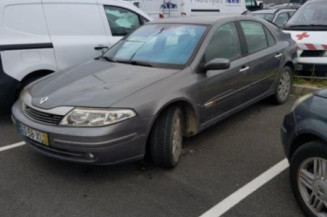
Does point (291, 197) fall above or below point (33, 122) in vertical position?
below

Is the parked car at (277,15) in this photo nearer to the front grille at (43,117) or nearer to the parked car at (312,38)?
the parked car at (312,38)

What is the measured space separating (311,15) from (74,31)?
4.61 meters

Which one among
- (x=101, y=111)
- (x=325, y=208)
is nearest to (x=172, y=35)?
(x=101, y=111)

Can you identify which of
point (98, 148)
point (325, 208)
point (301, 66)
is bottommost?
point (301, 66)

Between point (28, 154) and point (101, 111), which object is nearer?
point (101, 111)

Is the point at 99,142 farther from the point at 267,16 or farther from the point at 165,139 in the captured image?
the point at 267,16

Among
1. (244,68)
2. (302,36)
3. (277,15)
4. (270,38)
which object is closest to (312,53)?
(302,36)

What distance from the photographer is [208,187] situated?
137 inches

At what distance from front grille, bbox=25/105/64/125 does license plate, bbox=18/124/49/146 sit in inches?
4.4

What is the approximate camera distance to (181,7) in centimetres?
1318

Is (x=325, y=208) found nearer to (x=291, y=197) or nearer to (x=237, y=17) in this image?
(x=291, y=197)

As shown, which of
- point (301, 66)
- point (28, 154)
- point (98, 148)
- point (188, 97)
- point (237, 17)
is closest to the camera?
point (98, 148)

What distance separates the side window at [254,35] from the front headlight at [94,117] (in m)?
2.41

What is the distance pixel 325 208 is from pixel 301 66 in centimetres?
442
